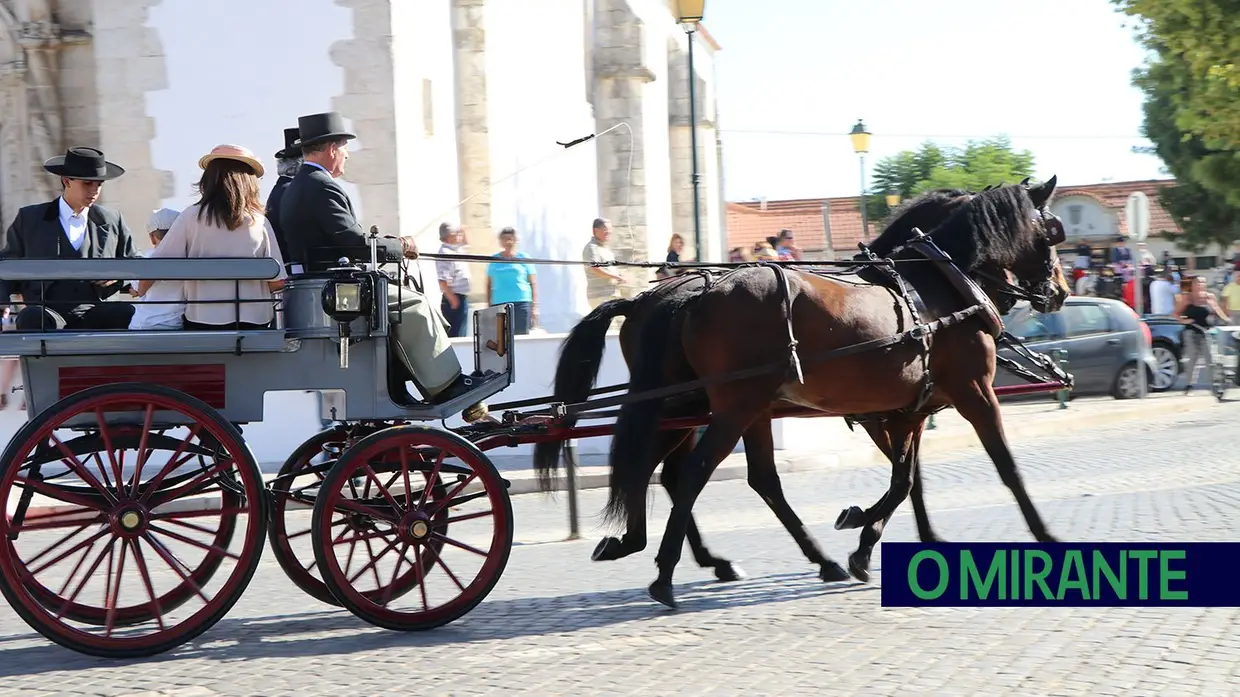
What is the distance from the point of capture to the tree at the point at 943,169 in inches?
2045

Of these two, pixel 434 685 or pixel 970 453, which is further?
pixel 970 453

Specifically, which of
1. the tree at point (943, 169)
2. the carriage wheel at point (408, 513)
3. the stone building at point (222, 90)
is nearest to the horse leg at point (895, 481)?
the carriage wheel at point (408, 513)

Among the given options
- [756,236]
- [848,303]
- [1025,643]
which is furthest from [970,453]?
[756,236]

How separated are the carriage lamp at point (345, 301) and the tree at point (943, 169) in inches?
1858

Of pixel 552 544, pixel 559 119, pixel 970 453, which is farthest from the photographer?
pixel 559 119

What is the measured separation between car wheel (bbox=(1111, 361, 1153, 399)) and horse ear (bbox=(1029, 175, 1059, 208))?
11.0 metres

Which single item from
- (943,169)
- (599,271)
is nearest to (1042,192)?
(599,271)

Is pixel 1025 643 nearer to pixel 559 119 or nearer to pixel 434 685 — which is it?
pixel 434 685

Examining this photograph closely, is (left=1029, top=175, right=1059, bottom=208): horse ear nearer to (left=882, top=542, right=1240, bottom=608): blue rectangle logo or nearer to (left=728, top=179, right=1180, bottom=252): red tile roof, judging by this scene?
(left=882, top=542, right=1240, bottom=608): blue rectangle logo

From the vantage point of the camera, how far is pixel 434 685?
15.9 ft

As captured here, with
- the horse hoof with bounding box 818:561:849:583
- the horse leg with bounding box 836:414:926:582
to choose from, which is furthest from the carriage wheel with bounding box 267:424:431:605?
the horse leg with bounding box 836:414:926:582

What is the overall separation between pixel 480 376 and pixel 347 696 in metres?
1.82

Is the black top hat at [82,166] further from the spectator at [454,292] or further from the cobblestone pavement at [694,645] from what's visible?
the spectator at [454,292]

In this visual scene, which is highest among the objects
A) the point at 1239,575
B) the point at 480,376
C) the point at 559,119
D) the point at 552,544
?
the point at 559,119
